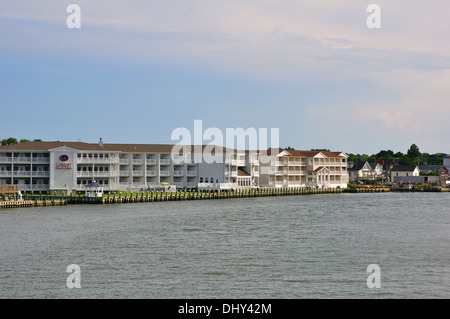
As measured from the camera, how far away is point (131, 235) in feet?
122

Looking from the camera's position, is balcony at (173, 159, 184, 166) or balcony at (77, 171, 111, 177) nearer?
balcony at (77, 171, 111, 177)

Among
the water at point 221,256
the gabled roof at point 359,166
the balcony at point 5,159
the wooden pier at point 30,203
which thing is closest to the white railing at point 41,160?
the balcony at point 5,159

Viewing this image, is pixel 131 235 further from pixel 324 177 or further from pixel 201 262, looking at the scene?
pixel 324 177

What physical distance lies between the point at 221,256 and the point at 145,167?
54.8m

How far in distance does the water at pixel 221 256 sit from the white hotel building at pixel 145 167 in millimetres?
24502

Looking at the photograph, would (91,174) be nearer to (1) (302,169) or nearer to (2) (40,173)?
(2) (40,173)

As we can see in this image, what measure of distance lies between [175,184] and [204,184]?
170 inches

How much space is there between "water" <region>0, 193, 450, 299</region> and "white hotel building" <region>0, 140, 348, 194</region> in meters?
24.5

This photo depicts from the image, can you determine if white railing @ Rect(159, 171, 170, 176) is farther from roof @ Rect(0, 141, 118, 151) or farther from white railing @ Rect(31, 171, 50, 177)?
white railing @ Rect(31, 171, 50, 177)

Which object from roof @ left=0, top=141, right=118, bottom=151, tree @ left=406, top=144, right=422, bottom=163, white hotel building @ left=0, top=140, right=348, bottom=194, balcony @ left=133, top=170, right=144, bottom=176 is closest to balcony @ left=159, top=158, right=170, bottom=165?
white hotel building @ left=0, top=140, right=348, bottom=194

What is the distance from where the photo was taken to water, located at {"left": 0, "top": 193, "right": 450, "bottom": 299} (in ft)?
72.7

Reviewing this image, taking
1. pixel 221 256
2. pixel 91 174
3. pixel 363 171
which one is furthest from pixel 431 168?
pixel 221 256

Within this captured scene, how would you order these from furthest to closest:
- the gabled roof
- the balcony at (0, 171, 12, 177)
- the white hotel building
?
the gabled roof
the white hotel building
the balcony at (0, 171, 12, 177)
